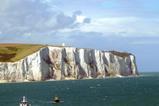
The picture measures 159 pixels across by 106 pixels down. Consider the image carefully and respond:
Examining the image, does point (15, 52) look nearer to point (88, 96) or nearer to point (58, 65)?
point (58, 65)

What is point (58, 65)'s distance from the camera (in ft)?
587

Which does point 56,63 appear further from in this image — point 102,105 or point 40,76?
point 102,105

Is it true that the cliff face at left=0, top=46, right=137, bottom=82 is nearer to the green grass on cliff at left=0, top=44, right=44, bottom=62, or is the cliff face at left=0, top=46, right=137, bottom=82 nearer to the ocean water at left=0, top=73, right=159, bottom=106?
the green grass on cliff at left=0, top=44, right=44, bottom=62

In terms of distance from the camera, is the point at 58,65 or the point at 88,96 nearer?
the point at 88,96

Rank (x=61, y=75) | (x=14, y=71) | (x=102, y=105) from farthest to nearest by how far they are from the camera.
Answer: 1. (x=61, y=75)
2. (x=14, y=71)
3. (x=102, y=105)

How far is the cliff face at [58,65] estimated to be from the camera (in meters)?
172

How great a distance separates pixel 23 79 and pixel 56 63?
11.8 metres

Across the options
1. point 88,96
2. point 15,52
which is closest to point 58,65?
point 15,52

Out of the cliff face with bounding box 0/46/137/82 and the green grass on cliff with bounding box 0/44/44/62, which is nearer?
the cliff face with bounding box 0/46/137/82

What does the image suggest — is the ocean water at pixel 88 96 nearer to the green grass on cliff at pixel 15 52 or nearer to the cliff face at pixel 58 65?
the cliff face at pixel 58 65

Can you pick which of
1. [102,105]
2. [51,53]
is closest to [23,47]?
[51,53]

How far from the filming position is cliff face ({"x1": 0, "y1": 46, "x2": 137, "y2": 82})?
172 meters

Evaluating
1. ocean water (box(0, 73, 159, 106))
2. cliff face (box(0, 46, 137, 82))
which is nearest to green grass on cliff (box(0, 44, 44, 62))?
cliff face (box(0, 46, 137, 82))

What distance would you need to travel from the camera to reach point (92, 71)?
191125 millimetres
